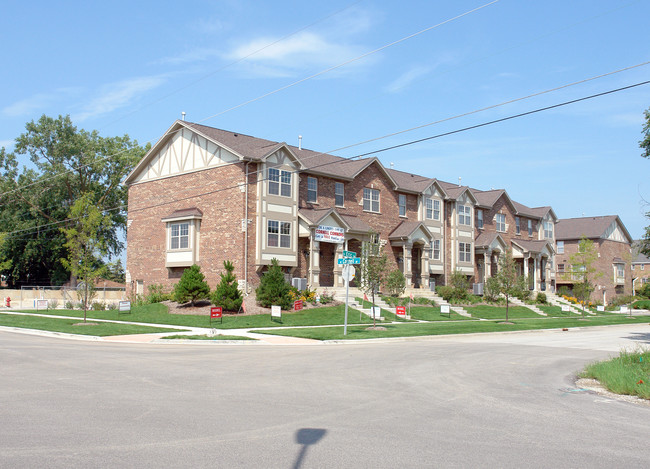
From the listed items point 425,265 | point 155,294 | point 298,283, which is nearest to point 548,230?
point 425,265

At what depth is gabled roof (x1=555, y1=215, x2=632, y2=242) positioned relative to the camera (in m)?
72.9

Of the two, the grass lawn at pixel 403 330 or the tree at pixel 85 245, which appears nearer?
the grass lawn at pixel 403 330

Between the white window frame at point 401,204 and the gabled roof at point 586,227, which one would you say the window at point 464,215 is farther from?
the gabled roof at point 586,227

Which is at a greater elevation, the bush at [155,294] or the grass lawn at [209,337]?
the bush at [155,294]

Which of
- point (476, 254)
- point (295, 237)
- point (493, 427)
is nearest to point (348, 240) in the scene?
point (295, 237)

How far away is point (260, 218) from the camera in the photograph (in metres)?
35.1

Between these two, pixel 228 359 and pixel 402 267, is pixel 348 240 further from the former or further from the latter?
pixel 228 359

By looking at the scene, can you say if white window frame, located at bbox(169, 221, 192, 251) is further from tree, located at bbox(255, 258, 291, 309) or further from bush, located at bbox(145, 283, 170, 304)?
tree, located at bbox(255, 258, 291, 309)

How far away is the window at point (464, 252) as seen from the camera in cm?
5012

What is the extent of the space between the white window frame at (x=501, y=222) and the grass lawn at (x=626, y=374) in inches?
1638

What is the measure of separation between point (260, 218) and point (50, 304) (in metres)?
19.8

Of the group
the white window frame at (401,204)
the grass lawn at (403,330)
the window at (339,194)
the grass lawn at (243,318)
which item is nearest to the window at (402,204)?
the white window frame at (401,204)

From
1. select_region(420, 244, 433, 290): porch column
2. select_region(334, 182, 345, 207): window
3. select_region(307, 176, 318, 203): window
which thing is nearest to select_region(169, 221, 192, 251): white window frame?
select_region(307, 176, 318, 203): window

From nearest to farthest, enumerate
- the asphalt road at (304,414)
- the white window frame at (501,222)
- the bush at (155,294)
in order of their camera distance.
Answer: the asphalt road at (304,414) → the bush at (155,294) → the white window frame at (501,222)
